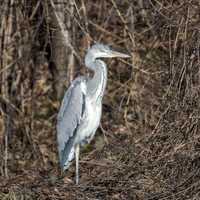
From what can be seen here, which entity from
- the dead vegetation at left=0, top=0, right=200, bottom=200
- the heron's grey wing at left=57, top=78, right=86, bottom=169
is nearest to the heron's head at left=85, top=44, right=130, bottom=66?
the heron's grey wing at left=57, top=78, right=86, bottom=169

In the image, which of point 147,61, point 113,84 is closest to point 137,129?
point 147,61

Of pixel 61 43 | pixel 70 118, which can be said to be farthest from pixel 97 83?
pixel 61 43

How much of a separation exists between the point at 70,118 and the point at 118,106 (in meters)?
2.15

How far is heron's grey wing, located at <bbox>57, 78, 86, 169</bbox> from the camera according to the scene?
22.2 feet

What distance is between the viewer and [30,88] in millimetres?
9680

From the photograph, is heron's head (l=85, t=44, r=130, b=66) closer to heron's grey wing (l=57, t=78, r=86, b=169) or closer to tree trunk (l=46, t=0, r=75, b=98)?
heron's grey wing (l=57, t=78, r=86, b=169)

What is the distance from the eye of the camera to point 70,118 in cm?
688

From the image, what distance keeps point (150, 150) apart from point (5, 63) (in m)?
2.93

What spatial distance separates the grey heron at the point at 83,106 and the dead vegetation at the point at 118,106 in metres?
0.20

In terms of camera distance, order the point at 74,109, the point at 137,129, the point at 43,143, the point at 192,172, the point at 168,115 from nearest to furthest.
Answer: the point at 192,172 → the point at 168,115 → the point at 74,109 → the point at 137,129 → the point at 43,143

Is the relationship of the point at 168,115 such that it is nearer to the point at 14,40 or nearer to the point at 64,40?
the point at 64,40

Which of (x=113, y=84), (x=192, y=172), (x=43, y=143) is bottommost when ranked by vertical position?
(x=43, y=143)

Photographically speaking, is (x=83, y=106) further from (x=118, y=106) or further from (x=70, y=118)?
(x=118, y=106)

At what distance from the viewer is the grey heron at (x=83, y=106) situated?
6766mm
